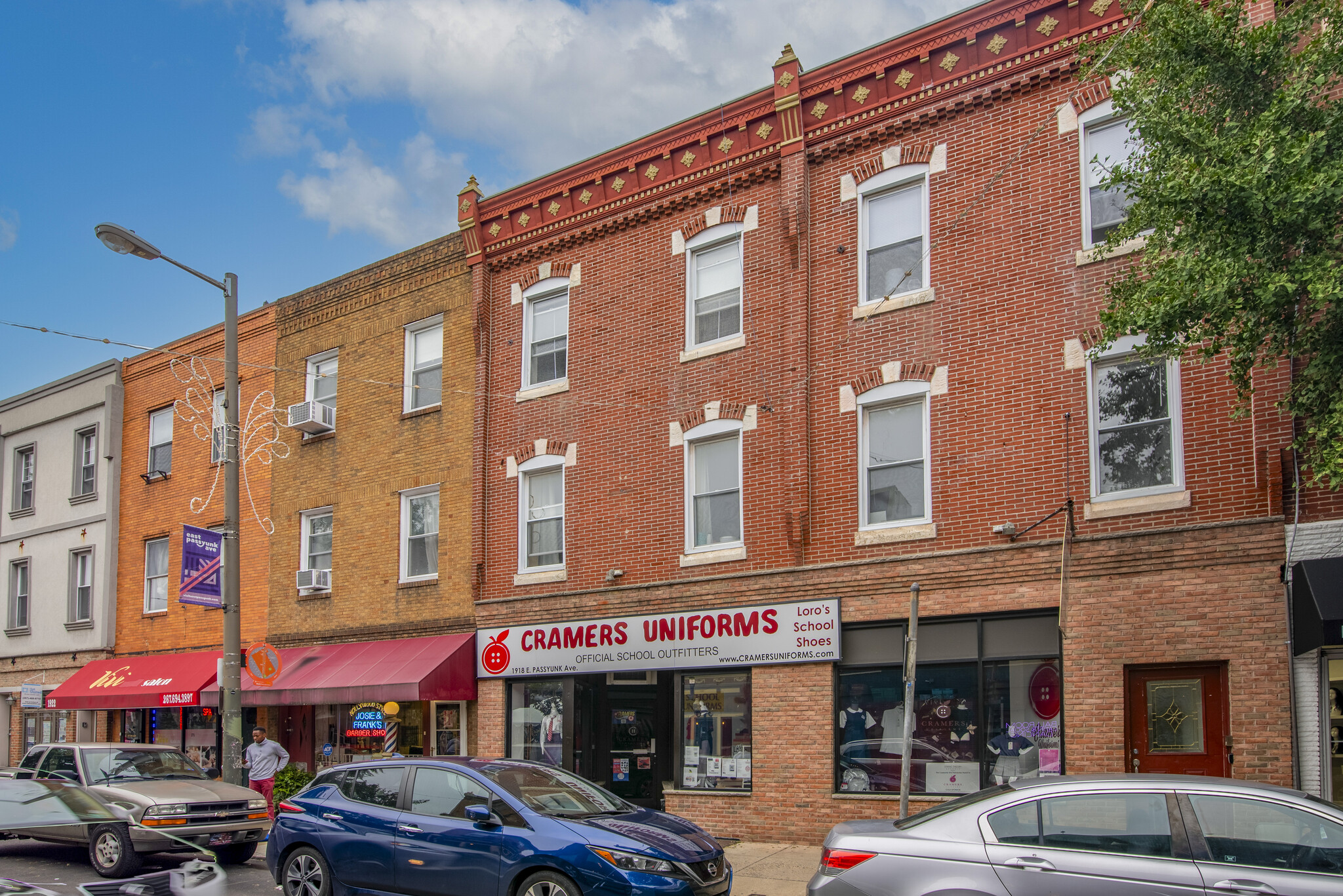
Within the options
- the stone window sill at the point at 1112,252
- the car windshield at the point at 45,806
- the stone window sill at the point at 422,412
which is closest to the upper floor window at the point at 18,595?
the stone window sill at the point at 422,412

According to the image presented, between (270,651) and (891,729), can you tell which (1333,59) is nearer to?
(891,729)

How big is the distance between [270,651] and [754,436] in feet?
24.3

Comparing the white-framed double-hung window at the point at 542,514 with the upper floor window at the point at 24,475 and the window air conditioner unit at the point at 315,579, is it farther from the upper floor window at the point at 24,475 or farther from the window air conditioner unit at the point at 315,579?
the upper floor window at the point at 24,475

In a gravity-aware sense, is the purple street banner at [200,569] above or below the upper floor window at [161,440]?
below

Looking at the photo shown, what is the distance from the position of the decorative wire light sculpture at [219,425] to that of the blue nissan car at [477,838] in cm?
1288

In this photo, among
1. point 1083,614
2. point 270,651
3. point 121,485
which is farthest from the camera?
point 121,485

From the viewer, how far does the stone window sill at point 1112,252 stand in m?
13.1

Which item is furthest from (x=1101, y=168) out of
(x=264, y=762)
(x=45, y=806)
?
(x=264, y=762)

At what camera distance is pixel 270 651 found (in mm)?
15844

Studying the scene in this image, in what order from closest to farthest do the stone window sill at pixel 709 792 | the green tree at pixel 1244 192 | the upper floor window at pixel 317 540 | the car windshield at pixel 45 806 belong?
1. the green tree at pixel 1244 192
2. the car windshield at pixel 45 806
3. the stone window sill at pixel 709 792
4. the upper floor window at pixel 317 540

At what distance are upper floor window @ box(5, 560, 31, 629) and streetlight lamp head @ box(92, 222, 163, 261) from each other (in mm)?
16777

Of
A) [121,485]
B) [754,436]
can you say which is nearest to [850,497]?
[754,436]

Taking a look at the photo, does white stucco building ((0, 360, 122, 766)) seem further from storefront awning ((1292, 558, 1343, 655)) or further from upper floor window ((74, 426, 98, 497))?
storefront awning ((1292, 558, 1343, 655))

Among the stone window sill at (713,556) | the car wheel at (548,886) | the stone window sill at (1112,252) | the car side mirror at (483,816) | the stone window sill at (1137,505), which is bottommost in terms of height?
the car wheel at (548,886)
